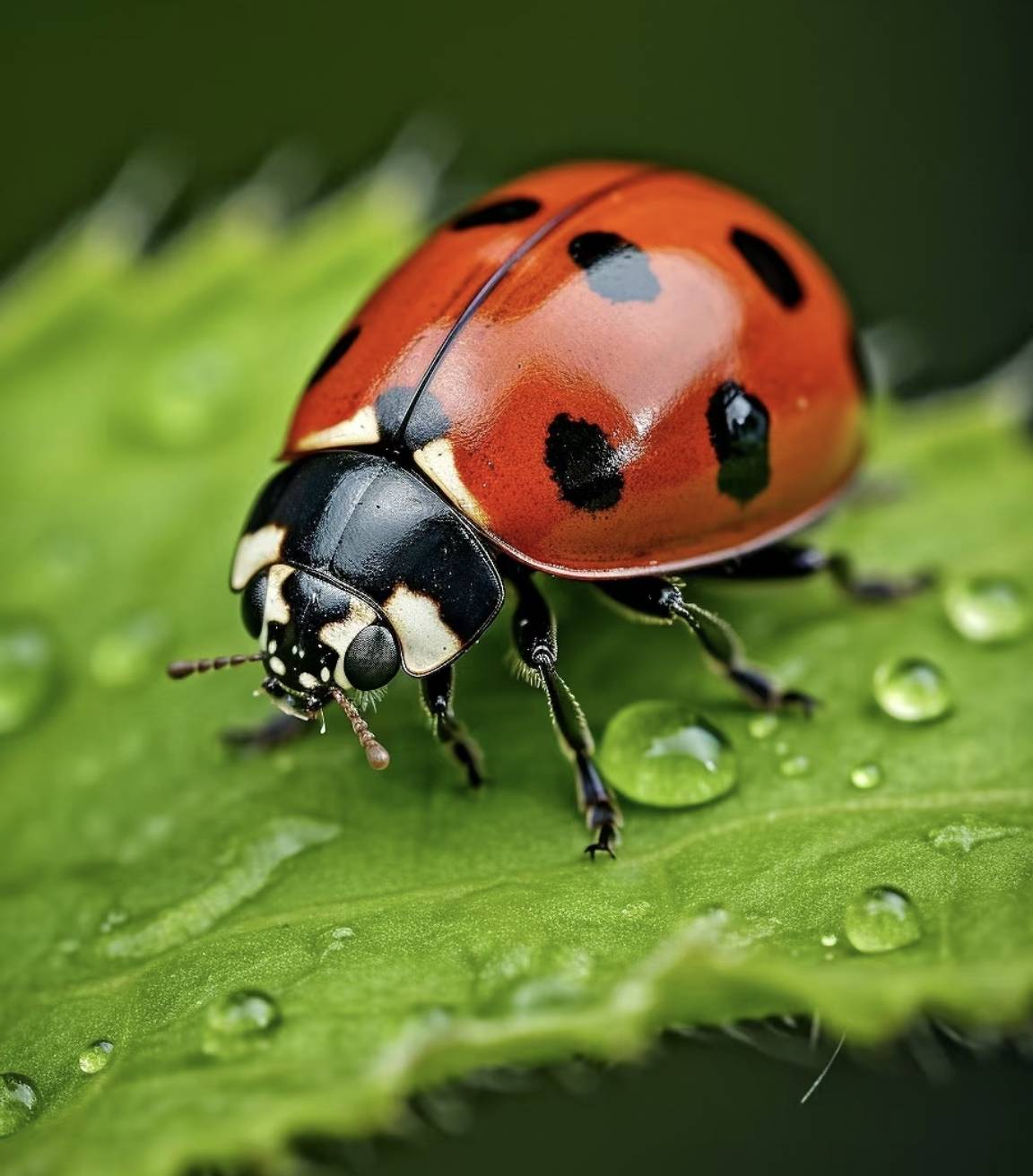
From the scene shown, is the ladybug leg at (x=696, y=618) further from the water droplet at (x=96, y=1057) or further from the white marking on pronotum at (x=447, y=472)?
the water droplet at (x=96, y=1057)

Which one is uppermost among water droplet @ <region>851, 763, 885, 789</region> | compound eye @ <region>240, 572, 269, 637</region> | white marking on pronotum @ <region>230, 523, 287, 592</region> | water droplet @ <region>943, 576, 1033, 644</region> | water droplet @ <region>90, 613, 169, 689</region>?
white marking on pronotum @ <region>230, 523, 287, 592</region>

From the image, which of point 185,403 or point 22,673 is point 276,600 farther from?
point 185,403

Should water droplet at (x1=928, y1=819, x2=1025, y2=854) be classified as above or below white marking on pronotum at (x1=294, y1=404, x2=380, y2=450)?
below

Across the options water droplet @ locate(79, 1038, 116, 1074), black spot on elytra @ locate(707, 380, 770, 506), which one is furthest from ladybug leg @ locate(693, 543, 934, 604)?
water droplet @ locate(79, 1038, 116, 1074)

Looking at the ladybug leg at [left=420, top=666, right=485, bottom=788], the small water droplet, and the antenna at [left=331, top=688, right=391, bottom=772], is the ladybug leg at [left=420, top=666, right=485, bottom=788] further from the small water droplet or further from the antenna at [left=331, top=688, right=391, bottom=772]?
the small water droplet

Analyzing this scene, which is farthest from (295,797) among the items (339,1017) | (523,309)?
(523,309)

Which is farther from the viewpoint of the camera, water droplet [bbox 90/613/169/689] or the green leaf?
water droplet [bbox 90/613/169/689]

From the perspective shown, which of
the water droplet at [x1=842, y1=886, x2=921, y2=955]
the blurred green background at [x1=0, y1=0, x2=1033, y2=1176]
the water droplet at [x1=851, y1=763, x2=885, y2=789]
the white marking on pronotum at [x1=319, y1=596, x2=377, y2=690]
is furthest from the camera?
the blurred green background at [x1=0, y1=0, x2=1033, y2=1176]

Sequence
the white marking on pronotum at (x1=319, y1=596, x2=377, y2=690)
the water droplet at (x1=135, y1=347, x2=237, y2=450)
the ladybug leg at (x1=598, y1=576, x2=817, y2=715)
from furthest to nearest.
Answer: the water droplet at (x1=135, y1=347, x2=237, y2=450)
the ladybug leg at (x1=598, y1=576, x2=817, y2=715)
the white marking on pronotum at (x1=319, y1=596, x2=377, y2=690)
